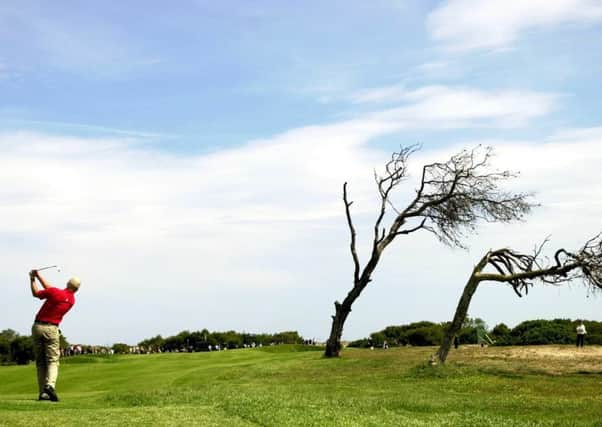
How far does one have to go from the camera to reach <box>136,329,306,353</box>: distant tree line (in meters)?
62.6

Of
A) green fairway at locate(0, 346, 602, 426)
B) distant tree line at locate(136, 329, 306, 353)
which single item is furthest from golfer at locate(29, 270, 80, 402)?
distant tree line at locate(136, 329, 306, 353)

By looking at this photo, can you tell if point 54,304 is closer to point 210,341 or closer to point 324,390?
point 324,390

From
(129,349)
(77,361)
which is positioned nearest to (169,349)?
(129,349)

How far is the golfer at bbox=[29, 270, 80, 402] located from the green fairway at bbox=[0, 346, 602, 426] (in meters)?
0.96

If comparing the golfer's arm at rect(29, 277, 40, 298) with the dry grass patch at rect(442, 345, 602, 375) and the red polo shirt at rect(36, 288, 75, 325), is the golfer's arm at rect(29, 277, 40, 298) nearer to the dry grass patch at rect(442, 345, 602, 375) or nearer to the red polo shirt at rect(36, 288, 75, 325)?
the red polo shirt at rect(36, 288, 75, 325)

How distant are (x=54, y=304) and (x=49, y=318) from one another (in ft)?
1.15

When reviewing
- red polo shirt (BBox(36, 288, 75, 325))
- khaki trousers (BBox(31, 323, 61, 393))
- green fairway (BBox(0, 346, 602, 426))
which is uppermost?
red polo shirt (BBox(36, 288, 75, 325))

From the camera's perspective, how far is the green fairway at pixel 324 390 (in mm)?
16719

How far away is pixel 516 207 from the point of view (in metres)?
36.3

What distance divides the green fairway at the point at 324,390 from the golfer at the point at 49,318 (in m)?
0.96

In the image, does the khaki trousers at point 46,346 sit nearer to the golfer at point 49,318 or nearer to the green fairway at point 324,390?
the golfer at point 49,318

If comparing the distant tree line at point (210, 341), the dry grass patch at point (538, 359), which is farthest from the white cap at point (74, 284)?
the distant tree line at point (210, 341)

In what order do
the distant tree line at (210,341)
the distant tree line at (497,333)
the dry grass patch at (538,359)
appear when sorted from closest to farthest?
the dry grass patch at (538,359), the distant tree line at (497,333), the distant tree line at (210,341)

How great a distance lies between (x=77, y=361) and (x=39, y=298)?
2674cm
